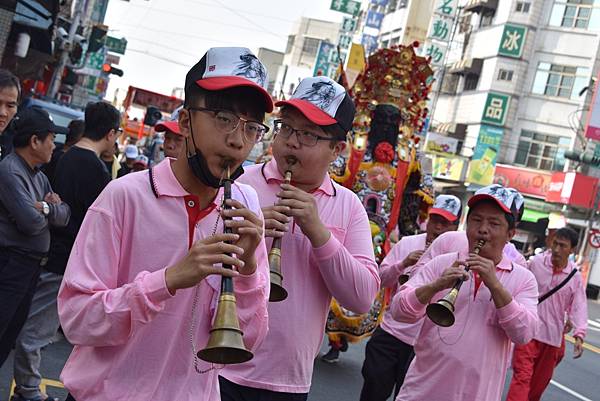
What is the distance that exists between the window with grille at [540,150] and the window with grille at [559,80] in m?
2.15

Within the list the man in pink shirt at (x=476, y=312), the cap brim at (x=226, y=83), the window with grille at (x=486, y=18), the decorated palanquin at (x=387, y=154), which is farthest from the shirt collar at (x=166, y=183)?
the window with grille at (x=486, y=18)

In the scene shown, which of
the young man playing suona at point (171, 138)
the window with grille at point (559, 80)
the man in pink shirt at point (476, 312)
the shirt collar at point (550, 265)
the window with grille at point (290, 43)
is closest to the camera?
the man in pink shirt at point (476, 312)

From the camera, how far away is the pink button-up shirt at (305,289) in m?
3.81

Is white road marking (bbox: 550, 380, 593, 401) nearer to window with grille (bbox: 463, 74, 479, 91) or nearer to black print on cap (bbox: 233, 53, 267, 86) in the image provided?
black print on cap (bbox: 233, 53, 267, 86)

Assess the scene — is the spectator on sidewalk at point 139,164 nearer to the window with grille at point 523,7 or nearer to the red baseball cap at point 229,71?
the red baseball cap at point 229,71

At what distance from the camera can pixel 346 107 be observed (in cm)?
415

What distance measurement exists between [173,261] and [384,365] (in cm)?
411

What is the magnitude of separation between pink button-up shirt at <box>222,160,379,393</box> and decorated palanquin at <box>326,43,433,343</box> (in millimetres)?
4441

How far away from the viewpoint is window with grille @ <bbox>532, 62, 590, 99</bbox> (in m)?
41.9

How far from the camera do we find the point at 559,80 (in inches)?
1689

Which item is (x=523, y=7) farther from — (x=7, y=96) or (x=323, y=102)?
(x=323, y=102)

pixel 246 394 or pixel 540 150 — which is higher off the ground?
pixel 540 150

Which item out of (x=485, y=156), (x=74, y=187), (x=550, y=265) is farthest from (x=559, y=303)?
(x=485, y=156)

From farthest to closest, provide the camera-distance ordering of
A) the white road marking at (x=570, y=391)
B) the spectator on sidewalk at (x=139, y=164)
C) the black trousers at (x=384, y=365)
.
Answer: the spectator on sidewalk at (x=139, y=164) → the white road marking at (x=570, y=391) → the black trousers at (x=384, y=365)
